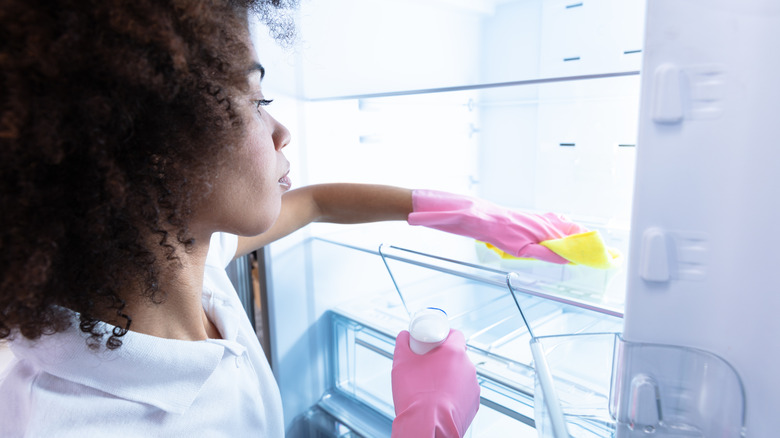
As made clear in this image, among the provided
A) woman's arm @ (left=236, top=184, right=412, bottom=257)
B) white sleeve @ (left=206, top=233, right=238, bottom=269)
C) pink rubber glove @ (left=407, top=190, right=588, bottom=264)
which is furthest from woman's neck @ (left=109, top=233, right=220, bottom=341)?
pink rubber glove @ (left=407, top=190, right=588, bottom=264)

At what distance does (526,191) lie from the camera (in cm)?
171

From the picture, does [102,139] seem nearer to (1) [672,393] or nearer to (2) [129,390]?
(2) [129,390]

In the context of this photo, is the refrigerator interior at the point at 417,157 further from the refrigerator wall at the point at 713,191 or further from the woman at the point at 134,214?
the refrigerator wall at the point at 713,191

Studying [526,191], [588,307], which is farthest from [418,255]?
[526,191]

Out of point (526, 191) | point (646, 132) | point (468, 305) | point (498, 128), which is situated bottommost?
point (468, 305)

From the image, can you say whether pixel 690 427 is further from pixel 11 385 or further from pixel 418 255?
pixel 11 385

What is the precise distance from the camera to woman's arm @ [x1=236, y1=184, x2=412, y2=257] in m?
1.02

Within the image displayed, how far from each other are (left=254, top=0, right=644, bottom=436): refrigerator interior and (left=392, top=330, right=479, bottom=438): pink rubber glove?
0.32 m

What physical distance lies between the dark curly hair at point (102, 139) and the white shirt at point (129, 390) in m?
0.04

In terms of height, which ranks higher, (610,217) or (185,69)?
(185,69)

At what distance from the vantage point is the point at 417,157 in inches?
62.9

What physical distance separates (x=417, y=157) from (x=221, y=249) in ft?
2.76

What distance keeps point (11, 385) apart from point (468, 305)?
3.93 ft

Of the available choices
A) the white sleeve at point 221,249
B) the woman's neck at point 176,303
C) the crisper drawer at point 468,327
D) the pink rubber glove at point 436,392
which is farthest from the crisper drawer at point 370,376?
the woman's neck at point 176,303
